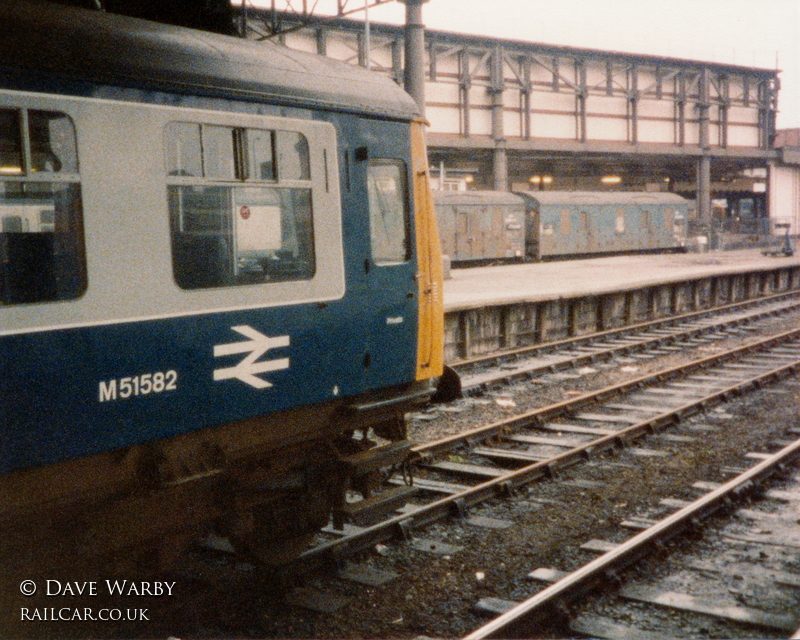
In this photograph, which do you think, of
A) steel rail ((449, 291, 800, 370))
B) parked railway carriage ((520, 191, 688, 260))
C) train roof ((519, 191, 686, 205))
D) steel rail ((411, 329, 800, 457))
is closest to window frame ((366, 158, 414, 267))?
steel rail ((411, 329, 800, 457))

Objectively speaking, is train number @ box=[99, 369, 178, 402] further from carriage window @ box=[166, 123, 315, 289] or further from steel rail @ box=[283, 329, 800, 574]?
steel rail @ box=[283, 329, 800, 574]

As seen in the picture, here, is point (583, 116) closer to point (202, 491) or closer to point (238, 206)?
point (238, 206)

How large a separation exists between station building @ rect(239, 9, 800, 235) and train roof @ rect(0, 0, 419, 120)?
24767 millimetres

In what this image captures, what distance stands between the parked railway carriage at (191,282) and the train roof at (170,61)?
14 millimetres

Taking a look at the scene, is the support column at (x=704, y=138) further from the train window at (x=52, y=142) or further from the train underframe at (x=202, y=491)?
the train window at (x=52, y=142)

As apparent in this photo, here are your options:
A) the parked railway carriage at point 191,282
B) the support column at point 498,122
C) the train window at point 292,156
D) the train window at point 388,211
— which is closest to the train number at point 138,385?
the parked railway carriage at point 191,282

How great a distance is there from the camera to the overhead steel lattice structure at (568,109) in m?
36.6

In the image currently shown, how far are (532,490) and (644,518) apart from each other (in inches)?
47.7

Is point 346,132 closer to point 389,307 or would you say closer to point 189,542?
point 389,307

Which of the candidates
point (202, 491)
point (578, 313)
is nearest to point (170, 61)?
point (202, 491)

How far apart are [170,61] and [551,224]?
33.0 m

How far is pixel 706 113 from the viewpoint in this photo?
46781mm

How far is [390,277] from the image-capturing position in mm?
6277

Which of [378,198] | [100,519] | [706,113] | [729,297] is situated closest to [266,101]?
[378,198]
